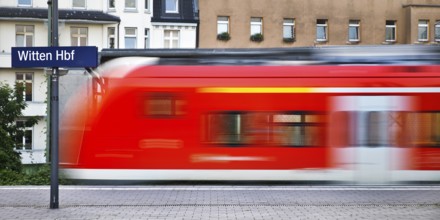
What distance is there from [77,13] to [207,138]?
1258 inches

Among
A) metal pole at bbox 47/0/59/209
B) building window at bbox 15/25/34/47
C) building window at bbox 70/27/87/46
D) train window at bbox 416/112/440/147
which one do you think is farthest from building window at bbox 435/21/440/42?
metal pole at bbox 47/0/59/209

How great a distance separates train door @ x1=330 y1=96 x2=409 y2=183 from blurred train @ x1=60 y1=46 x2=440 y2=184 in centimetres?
2

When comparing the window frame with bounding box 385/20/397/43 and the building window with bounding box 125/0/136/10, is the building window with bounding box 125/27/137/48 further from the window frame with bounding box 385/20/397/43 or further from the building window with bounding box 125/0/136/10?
the window frame with bounding box 385/20/397/43

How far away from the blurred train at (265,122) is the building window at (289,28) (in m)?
31.8

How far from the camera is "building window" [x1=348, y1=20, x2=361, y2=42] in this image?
158 ft

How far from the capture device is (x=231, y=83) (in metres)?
15.8

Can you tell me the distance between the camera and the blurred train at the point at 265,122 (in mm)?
15773

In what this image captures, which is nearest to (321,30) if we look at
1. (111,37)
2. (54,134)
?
(111,37)

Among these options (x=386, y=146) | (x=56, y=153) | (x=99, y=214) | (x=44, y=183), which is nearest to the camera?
(x=99, y=214)

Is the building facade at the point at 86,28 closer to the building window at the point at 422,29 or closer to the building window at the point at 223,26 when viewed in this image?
the building window at the point at 223,26

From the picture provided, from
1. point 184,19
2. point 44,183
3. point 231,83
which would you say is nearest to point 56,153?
point 231,83

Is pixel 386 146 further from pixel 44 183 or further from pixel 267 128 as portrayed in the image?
pixel 44 183

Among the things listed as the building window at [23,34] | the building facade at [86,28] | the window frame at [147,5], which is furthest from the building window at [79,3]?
the window frame at [147,5]

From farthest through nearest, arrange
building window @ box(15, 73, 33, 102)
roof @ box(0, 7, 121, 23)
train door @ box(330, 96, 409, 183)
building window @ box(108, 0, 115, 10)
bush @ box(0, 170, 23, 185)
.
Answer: building window @ box(108, 0, 115, 10), building window @ box(15, 73, 33, 102), roof @ box(0, 7, 121, 23), bush @ box(0, 170, 23, 185), train door @ box(330, 96, 409, 183)
